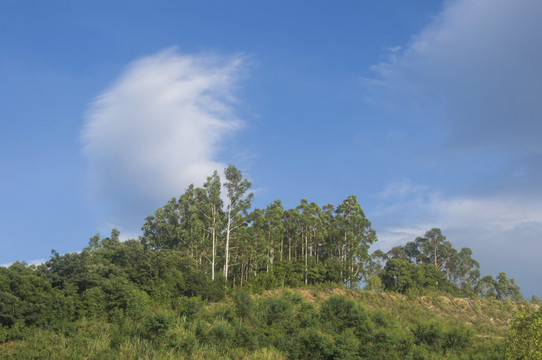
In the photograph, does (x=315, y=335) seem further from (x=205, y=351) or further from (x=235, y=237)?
(x=235, y=237)

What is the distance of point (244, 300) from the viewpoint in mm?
35344

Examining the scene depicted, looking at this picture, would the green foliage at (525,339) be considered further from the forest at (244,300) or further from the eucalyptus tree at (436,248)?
the eucalyptus tree at (436,248)

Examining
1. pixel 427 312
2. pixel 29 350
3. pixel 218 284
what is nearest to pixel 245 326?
pixel 218 284

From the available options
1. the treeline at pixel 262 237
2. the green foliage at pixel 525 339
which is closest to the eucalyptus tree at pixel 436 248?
the treeline at pixel 262 237

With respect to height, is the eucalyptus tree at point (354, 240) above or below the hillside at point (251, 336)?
above

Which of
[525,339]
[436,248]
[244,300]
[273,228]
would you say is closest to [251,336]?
[244,300]

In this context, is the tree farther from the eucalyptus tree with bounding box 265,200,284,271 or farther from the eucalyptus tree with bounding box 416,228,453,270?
the eucalyptus tree with bounding box 416,228,453,270

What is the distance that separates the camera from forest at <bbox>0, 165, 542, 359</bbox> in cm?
3036

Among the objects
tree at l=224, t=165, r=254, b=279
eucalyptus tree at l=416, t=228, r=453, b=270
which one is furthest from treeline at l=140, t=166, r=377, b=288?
eucalyptus tree at l=416, t=228, r=453, b=270

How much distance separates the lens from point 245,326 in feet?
107

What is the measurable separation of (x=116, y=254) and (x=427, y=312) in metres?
31.6

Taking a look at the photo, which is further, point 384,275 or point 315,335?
point 384,275

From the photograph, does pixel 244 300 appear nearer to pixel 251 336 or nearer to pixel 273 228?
pixel 251 336

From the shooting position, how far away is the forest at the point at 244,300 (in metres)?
30.4
